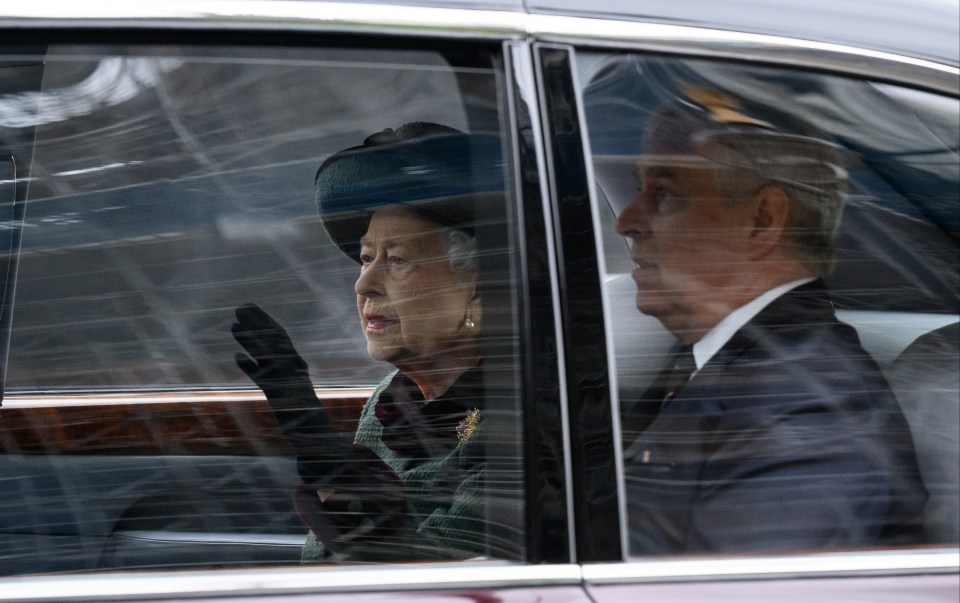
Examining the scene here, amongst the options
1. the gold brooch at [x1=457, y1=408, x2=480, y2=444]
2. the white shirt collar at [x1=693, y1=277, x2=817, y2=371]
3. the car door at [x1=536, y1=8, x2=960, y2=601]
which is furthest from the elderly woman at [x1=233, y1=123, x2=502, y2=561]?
the white shirt collar at [x1=693, y1=277, x2=817, y2=371]

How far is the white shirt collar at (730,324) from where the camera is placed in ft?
4.62

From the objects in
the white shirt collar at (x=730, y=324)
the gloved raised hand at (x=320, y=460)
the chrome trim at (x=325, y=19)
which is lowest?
the gloved raised hand at (x=320, y=460)

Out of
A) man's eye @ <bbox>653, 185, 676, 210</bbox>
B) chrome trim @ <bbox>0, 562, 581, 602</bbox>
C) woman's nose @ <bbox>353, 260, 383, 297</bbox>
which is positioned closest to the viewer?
chrome trim @ <bbox>0, 562, 581, 602</bbox>

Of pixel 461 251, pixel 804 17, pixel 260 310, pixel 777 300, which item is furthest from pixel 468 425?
pixel 804 17

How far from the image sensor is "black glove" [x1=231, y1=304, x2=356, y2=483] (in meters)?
1.43

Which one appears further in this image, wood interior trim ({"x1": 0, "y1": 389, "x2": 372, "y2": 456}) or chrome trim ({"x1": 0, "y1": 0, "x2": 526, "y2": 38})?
wood interior trim ({"x1": 0, "y1": 389, "x2": 372, "y2": 456})

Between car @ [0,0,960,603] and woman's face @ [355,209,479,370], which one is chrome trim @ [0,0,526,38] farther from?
woman's face @ [355,209,479,370]

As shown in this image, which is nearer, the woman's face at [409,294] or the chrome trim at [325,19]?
the chrome trim at [325,19]

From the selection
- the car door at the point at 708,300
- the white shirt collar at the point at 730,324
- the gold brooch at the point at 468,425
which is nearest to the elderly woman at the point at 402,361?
the gold brooch at the point at 468,425

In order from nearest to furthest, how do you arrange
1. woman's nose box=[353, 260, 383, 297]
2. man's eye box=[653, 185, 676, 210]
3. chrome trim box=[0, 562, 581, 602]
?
chrome trim box=[0, 562, 581, 602] < man's eye box=[653, 185, 676, 210] < woman's nose box=[353, 260, 383, 297]

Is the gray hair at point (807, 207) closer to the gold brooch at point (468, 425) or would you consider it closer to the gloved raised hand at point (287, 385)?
the gold brooch at point (468, 425)

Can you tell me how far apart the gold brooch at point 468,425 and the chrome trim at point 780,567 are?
23cm

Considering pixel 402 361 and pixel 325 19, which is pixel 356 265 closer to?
pixel 402 361

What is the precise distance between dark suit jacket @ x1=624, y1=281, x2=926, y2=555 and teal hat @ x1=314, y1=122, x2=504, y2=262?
0.36m
